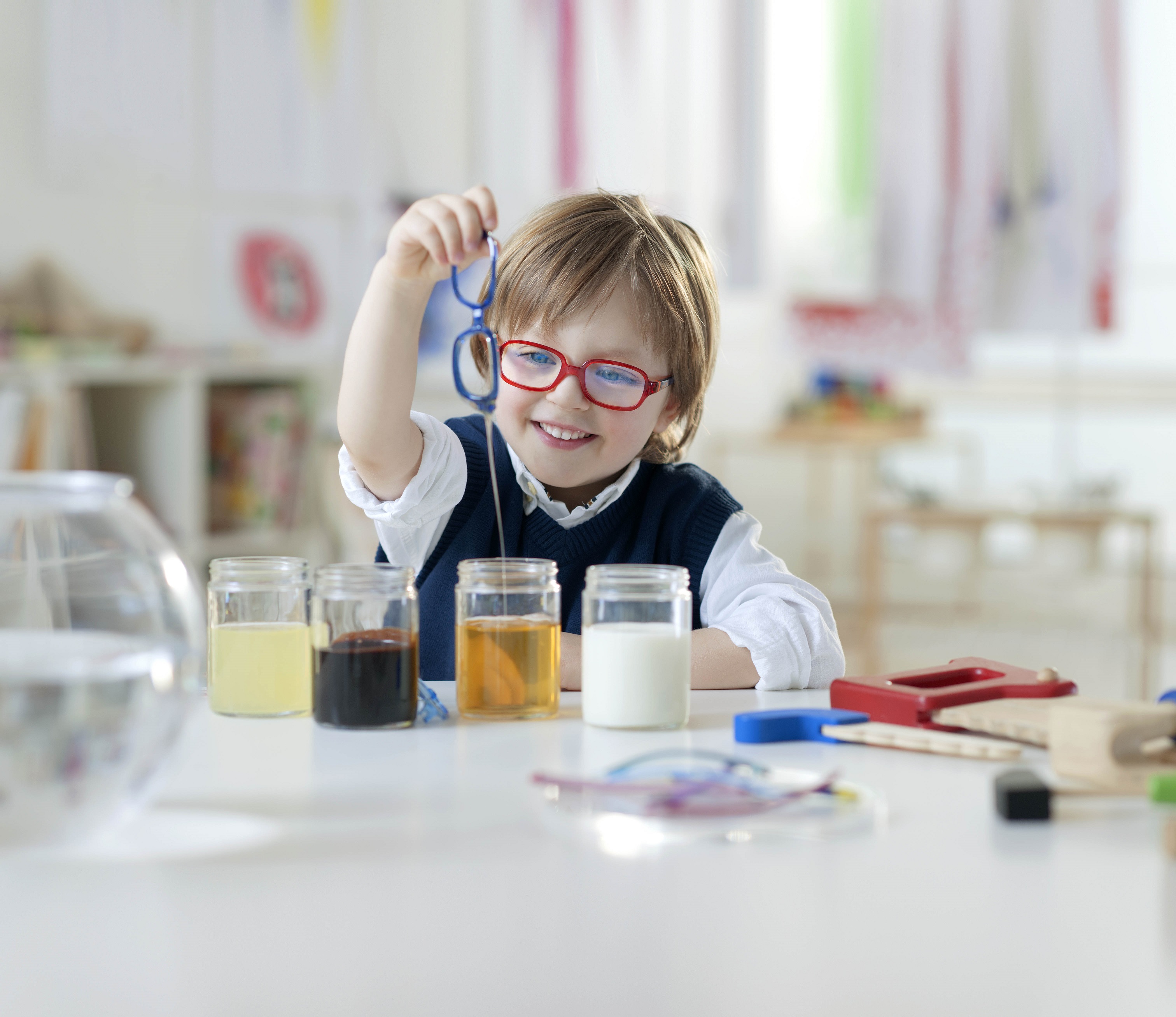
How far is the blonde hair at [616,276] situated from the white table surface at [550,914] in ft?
2.17

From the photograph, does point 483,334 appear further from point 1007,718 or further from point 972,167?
point 972,167

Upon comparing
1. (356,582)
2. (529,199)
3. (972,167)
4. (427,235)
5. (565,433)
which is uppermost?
(972,167)

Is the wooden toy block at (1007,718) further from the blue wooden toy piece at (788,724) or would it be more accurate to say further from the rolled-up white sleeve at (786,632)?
the rolled-up white sleeve at (786,632)

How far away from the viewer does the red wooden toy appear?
0.83m

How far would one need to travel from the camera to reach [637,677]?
2.69 ft

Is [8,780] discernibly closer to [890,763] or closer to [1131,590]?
[890,763]

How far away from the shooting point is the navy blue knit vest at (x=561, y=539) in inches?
50.4

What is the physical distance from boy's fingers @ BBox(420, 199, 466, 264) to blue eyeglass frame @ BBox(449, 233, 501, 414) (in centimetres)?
2

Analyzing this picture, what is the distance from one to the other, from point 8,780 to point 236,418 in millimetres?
2996

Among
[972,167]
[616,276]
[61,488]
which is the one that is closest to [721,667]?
[616,276]

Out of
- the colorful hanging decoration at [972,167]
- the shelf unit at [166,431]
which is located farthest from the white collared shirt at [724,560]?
the colorful hanging decoration at [972,167]

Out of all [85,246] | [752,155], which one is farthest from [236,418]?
[752,155]

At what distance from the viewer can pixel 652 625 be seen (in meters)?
0.85

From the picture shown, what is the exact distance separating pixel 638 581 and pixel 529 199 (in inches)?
124
